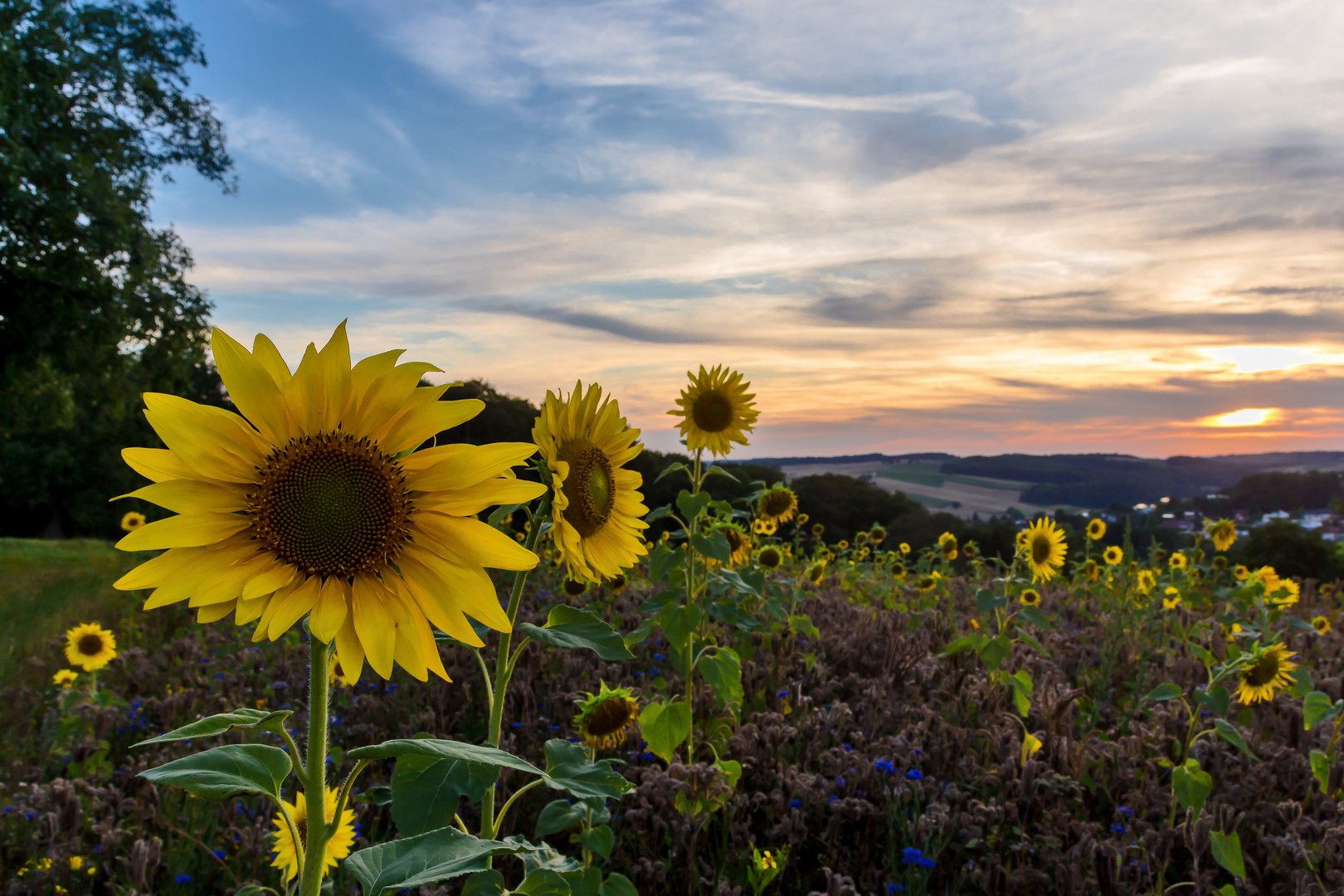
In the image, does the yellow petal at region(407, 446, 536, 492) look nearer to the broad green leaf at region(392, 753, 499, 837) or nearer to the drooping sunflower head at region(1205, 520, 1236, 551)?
the broad green leaf at region(392, 753, 499, 837)

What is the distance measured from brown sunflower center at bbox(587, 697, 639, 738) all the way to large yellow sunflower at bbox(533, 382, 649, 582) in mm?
783

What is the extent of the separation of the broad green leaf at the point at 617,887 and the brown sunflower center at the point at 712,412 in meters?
2.81

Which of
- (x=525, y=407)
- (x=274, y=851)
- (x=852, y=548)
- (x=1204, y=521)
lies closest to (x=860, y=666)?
(x=274, y=851)

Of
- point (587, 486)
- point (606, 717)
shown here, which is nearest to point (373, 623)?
point (587, 486)

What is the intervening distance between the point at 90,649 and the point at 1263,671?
A: 733 cm

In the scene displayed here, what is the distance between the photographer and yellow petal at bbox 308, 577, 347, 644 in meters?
1.33

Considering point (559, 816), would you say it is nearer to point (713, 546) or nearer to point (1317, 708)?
point (713, 546)

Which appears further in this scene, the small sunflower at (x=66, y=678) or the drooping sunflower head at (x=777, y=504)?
the drooping sunflower head at (x=777, y=504)

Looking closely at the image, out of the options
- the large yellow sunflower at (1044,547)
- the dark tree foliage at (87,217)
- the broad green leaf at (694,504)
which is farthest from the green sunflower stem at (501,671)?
the dark tree foliage at (87,217)

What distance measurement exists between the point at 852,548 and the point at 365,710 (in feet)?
27.2

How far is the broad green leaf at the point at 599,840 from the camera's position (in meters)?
2.50

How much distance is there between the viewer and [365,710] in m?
4.59

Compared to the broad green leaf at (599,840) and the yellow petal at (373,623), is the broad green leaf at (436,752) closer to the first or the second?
the yellow petal at (373,623)

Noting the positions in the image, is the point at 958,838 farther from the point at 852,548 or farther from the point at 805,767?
the point at 852,548
